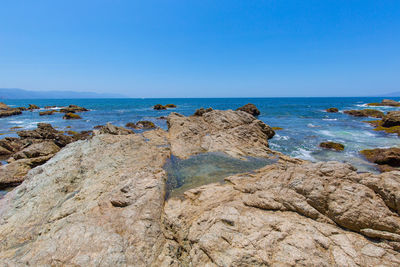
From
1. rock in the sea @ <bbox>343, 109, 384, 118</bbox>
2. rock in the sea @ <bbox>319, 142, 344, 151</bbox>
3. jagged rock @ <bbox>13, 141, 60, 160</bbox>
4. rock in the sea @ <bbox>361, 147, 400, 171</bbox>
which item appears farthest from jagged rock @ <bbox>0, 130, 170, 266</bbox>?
rock in the sea @ <bbox>343, 109, 384, 118</bbox>

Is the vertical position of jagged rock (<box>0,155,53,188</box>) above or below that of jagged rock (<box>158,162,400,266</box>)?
below

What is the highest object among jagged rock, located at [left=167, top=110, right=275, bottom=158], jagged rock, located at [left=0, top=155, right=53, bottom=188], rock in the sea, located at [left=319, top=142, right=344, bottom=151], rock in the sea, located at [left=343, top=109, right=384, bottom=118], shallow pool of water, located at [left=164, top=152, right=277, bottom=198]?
rock in the sea, located at [left=343, top=109, right=384, bottom=118]

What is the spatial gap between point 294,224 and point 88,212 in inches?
346

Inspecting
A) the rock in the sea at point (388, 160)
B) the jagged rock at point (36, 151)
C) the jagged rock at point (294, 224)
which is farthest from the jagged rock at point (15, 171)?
the rock in the sea at point (388, 160)

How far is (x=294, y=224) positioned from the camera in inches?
270

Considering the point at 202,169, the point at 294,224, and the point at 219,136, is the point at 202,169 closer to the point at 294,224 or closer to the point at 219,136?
the point at 294,224

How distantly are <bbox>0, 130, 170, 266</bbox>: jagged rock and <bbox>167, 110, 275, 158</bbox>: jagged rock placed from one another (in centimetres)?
505

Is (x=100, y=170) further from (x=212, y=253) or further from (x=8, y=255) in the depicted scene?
(x=212, y=253)

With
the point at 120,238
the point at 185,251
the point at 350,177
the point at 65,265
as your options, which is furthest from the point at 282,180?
the point at 65,265

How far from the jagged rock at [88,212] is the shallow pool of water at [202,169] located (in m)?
0.98

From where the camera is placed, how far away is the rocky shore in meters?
6.05

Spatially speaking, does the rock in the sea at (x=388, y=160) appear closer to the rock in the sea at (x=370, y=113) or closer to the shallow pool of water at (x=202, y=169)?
the shallow pool of water at (x=202, y=169)

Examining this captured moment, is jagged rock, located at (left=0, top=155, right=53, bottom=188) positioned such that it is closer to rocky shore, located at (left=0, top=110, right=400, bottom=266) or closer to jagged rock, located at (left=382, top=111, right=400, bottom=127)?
rocky shore, located at (left=0, top=110, right=400, bottom=266)

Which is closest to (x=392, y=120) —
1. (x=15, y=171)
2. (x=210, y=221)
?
(x=210, y=221)
